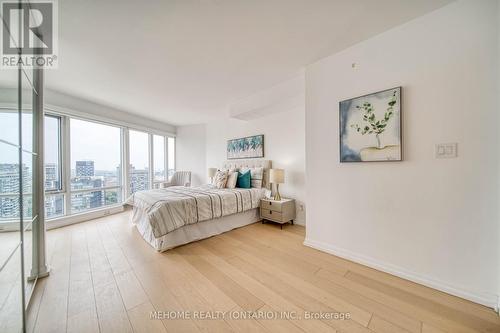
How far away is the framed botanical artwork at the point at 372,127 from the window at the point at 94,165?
15.7 ft

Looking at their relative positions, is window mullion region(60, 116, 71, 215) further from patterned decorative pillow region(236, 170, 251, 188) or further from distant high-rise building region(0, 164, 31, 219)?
patterned decorative pillow region(236, 170, 251, 188)

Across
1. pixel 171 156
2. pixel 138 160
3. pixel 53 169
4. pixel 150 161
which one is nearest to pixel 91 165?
pixel 53 169

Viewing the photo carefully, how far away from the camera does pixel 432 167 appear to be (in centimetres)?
155

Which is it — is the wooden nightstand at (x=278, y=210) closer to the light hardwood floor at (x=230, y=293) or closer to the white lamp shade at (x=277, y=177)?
the white lamp shade at (x=277, y=177)

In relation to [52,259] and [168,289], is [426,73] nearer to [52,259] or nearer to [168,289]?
[168,289]

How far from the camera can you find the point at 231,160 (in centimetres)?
458

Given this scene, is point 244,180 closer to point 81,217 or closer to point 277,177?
point 277,177

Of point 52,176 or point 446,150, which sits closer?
point 446,150

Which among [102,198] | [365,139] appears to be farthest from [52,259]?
[365,139]

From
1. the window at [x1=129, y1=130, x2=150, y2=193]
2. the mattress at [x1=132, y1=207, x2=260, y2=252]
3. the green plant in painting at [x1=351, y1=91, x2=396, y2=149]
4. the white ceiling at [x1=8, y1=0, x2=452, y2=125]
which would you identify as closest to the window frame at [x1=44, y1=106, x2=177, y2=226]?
the window at [x1=129, y1=130, x2=150, y2=193]

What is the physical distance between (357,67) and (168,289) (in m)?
2.96

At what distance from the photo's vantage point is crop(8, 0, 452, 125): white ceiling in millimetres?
1504

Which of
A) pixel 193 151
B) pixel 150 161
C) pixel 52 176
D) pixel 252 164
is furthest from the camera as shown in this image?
pixel 193 151

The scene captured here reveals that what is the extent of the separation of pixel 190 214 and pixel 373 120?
2.50 meters
